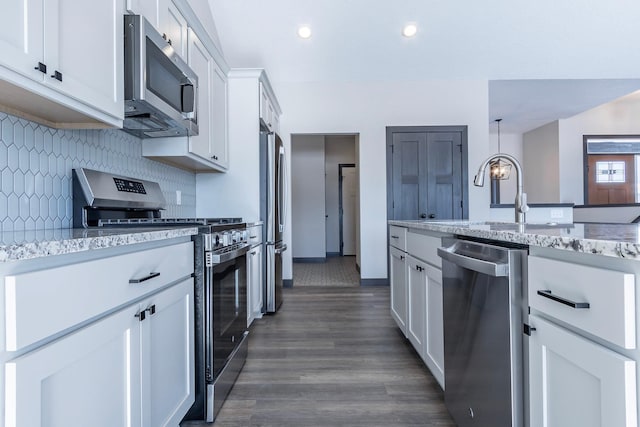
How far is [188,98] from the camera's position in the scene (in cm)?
215

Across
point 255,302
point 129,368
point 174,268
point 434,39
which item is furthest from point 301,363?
point 434,39

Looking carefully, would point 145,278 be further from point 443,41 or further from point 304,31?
point 443,41

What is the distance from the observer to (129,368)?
112cm

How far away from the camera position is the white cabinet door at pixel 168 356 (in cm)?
123

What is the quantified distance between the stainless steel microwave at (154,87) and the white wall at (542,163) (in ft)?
24.6

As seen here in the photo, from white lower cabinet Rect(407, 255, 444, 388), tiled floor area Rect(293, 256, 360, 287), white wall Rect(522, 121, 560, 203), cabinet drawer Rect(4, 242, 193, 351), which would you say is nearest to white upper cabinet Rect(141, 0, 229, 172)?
cabinet drawer Rect(4, 242, 193, 351)

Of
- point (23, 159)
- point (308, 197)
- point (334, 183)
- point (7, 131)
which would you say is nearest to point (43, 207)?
point (23, 159)

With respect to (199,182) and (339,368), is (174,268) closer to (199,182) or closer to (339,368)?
(339,368)

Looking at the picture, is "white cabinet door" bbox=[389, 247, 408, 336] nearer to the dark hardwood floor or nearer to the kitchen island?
the dark hardwood floor

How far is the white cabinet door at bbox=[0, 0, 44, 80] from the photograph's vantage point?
1.02 m

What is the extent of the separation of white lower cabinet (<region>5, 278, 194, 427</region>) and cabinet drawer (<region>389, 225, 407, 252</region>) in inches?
57.1

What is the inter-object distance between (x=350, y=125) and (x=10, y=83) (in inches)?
163

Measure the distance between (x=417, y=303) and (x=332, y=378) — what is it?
0.65 metres

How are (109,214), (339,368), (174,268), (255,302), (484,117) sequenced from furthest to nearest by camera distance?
(484,117), (255,302), (339,368), (109,214), (174,268)
